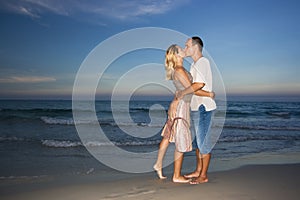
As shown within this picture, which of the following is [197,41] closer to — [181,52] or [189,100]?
[181,52]

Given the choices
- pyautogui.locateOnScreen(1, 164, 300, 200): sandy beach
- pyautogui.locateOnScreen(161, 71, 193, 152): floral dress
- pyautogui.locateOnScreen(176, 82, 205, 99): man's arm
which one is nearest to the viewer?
pyautogui.locateOnScreen(1, 164, 300, 200): sandy beach

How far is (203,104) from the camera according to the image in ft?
10.9

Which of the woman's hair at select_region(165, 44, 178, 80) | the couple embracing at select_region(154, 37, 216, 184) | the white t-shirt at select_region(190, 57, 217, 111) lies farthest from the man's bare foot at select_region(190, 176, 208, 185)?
the woman's hair at select_region(165, 44, 178, 80)

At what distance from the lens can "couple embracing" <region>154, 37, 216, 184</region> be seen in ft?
10.6

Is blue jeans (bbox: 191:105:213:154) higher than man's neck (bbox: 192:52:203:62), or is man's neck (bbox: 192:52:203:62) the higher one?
man's neck (bbox: 192:52:203:62)

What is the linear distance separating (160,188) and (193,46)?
1851 millimetres

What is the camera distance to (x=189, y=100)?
3.40 meters

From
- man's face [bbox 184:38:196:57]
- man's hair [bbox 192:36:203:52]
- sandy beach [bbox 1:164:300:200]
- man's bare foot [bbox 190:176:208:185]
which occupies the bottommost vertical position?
sandy beach [bbox 1:164:300:200]

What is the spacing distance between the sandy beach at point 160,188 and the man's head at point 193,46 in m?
1.71

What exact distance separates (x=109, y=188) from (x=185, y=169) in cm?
169

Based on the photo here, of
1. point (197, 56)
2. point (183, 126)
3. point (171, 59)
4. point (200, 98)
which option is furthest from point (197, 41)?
point (183, 126)

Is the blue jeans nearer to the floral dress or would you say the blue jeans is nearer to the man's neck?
the floral dress

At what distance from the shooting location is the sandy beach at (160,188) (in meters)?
2.96

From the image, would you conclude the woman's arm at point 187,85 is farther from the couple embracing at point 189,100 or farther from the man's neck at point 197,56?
the man's neck at point 197,56
